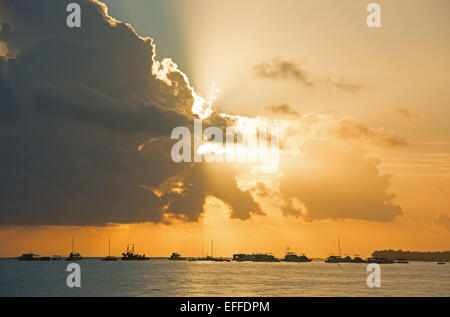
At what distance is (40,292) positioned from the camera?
423 ft
